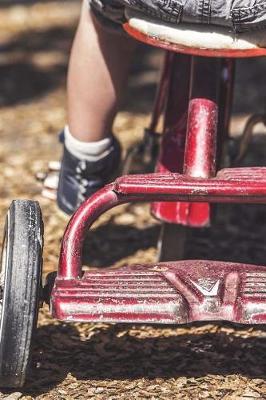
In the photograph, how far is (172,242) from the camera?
8.37ft

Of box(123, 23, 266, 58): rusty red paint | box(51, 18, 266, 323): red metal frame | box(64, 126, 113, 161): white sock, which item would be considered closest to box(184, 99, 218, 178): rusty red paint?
box(51, 18, 266, 323): red metal frame

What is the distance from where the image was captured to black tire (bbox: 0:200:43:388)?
74.7 inches

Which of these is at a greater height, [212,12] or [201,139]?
[212,12]

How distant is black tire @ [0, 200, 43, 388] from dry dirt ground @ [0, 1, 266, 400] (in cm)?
18

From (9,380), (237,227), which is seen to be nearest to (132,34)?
(9,380)

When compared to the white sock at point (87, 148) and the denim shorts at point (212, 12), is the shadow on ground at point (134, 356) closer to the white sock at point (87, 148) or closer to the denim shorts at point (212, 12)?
the white sock at point (87, 148)

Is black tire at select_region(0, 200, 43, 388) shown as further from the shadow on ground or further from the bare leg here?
the bare leg

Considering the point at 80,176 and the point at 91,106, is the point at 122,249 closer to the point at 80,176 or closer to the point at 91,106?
the point at 80,176

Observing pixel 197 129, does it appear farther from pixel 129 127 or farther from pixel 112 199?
pixel 129 127

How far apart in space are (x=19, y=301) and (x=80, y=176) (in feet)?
2.63

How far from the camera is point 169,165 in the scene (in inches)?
96.8

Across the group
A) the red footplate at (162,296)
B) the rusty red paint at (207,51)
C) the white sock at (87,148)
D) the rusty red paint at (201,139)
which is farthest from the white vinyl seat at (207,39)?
the white sock at (87,148)

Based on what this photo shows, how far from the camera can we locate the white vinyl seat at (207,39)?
2.07 meters

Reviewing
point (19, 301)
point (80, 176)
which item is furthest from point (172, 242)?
point (19, 301)
